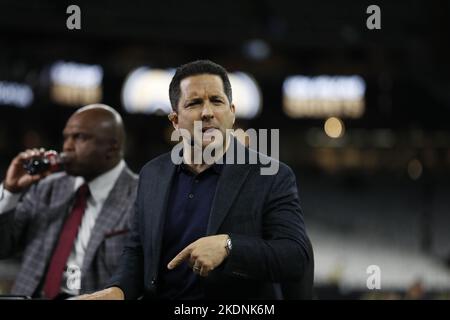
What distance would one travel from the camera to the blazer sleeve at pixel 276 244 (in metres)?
1.50

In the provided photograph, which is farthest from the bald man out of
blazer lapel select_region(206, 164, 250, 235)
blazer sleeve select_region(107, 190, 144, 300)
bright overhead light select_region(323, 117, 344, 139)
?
bright overhead light select_region(323, 117, 344, 139)

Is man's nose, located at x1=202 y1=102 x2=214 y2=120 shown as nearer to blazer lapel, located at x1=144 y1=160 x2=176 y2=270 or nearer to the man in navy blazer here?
the man in navy blazer

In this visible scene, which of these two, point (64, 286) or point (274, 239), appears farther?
point (64, 286)

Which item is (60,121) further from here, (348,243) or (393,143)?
(393,143)

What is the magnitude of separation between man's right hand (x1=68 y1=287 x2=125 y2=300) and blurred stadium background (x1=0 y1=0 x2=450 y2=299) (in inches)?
276

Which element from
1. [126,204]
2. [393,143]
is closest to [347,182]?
[393,143]

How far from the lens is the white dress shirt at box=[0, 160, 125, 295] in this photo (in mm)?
2287

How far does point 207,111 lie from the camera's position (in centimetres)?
159

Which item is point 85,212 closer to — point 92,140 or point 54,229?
point 54,229

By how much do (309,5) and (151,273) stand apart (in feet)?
32.8

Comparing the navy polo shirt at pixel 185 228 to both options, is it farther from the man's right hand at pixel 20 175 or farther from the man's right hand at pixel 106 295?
the man's right hand at pixel 20 175

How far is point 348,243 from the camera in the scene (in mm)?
8445

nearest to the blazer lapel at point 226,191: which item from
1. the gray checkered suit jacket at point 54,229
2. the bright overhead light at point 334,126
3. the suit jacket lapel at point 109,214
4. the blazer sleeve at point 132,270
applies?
the blazer sleeve at point 132,270
